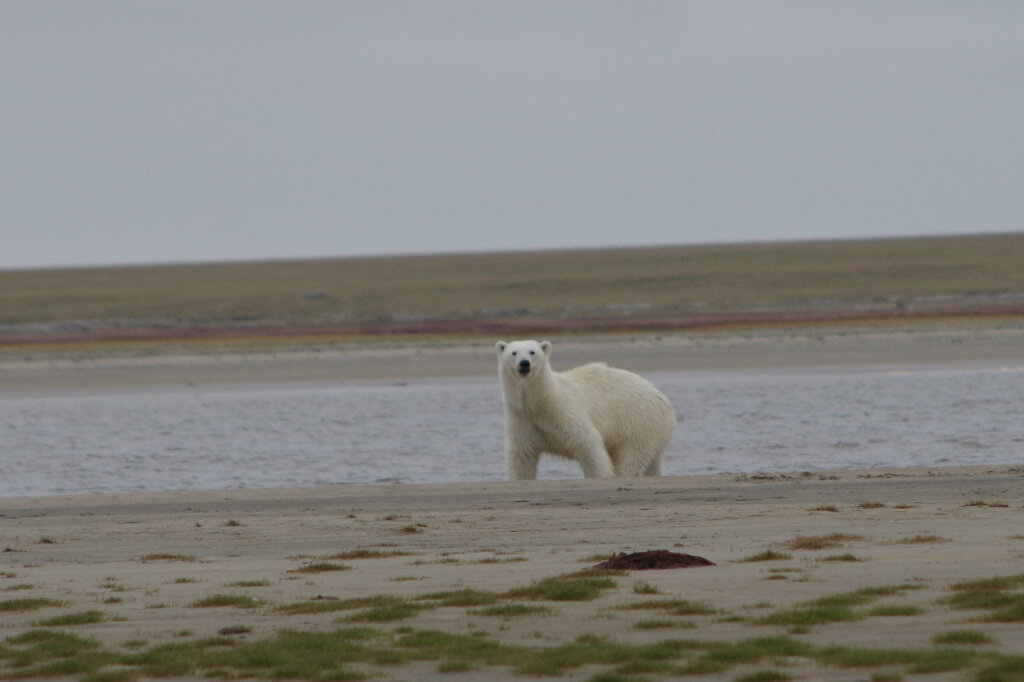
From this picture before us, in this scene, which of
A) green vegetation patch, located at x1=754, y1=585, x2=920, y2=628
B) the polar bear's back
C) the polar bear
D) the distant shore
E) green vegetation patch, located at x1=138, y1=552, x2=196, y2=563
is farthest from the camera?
the distant shore

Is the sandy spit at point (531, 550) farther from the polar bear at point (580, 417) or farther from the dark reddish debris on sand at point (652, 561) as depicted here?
the polar bear at point (580, 417)

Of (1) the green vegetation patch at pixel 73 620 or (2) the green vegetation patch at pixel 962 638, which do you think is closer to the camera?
(2) the green vegetation patch at pixel 962 638

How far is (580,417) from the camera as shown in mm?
13602

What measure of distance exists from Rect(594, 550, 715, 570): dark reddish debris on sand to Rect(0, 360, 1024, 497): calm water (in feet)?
22.8

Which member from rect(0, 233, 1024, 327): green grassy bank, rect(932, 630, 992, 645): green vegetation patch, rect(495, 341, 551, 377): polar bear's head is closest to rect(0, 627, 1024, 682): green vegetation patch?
rect(932, 630, 992, 645): green vegetation patch

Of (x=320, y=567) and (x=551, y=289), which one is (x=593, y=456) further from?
(x=551, y=289)

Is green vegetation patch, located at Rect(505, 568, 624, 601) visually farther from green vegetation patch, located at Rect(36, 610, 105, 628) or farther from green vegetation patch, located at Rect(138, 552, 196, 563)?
green vegetation patch, located at Rect(138, 552, 196, 563)

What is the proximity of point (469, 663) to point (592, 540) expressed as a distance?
3.36 metres

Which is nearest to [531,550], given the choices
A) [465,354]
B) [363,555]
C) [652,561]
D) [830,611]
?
[363,555]

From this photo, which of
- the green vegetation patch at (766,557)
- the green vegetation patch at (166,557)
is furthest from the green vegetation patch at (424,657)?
the green vegetation patch at (166,557)

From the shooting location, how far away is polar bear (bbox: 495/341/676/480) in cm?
1352

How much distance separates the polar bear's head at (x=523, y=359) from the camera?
1339cm

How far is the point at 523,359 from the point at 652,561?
5411mm

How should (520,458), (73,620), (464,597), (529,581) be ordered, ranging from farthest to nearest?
1. (520,458)
2. (529,581)
3. (464,597)
4. (73,620)
